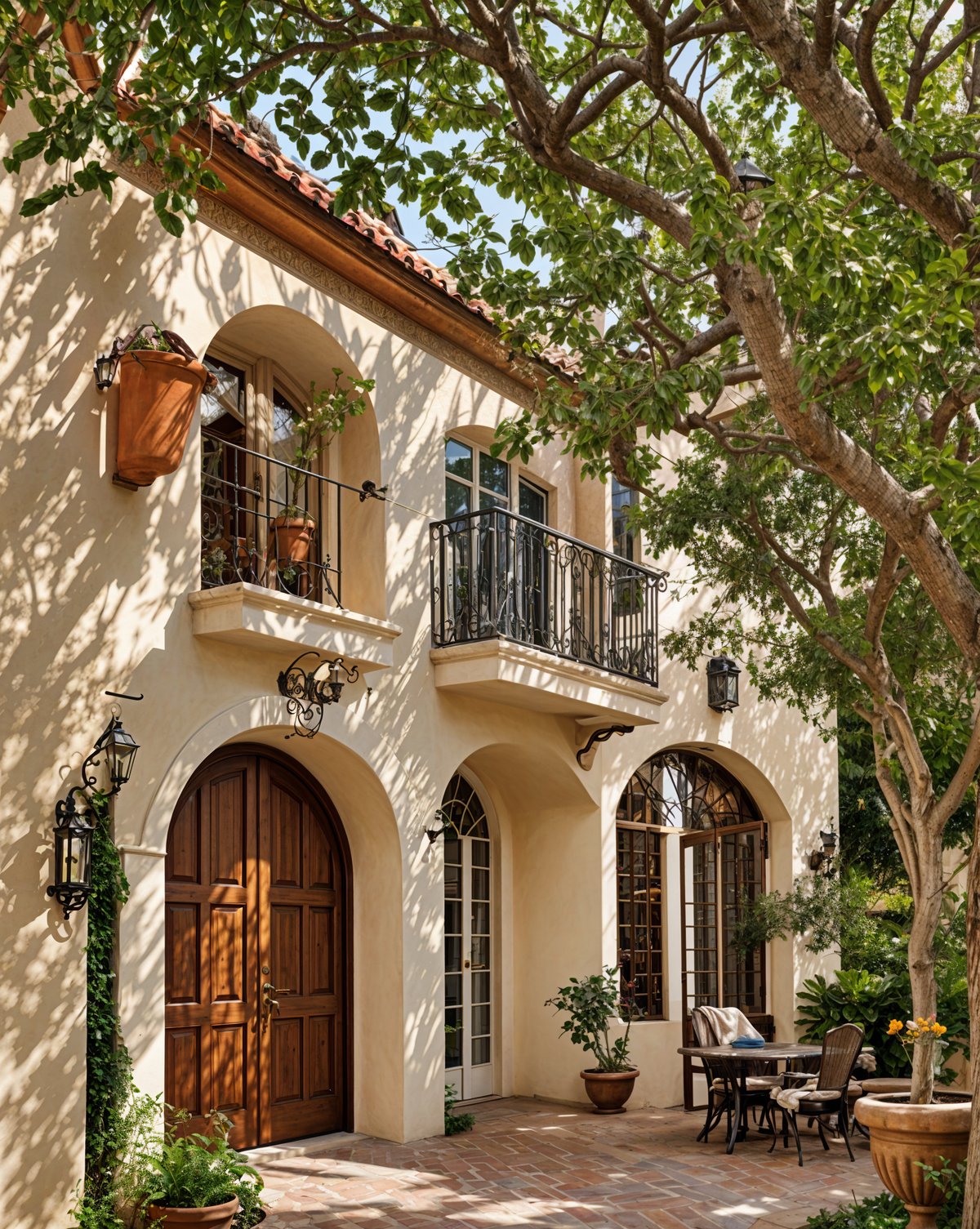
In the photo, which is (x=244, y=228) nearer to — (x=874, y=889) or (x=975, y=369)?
(x=975, y=369)

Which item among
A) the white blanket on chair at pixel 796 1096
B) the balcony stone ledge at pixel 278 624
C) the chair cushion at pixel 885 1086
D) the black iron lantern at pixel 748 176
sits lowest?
the chair cushion at pixel 885 1086

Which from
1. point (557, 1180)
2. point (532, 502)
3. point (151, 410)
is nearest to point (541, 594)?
point (532, 502)

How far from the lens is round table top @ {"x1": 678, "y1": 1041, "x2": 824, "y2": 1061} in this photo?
10.4 metres

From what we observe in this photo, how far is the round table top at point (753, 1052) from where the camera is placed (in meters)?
10.4

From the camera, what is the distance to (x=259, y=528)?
389 inches

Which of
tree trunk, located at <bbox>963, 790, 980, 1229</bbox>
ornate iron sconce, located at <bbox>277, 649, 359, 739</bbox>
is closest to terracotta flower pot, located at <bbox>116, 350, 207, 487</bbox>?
ornate iron sconce, located at <bbox>277, 649, 359, 739</bbox>

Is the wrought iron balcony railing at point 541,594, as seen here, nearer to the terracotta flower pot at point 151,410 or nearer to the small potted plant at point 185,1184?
the terracotta flower pot at point 151,410

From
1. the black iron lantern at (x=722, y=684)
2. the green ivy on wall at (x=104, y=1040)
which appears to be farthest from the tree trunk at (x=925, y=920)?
the green ivy on wall at (x=104, y=1040)

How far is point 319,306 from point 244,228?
0.87m

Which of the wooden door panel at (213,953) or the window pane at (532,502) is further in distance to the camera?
the window pane at (532,502)

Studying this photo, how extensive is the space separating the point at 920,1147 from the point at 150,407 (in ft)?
20.5

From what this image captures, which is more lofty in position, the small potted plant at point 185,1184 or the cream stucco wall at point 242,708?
the cream stucco wall at point 242,708

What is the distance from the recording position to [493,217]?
8672 millimetres

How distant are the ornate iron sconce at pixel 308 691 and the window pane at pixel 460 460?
3.26 metres
